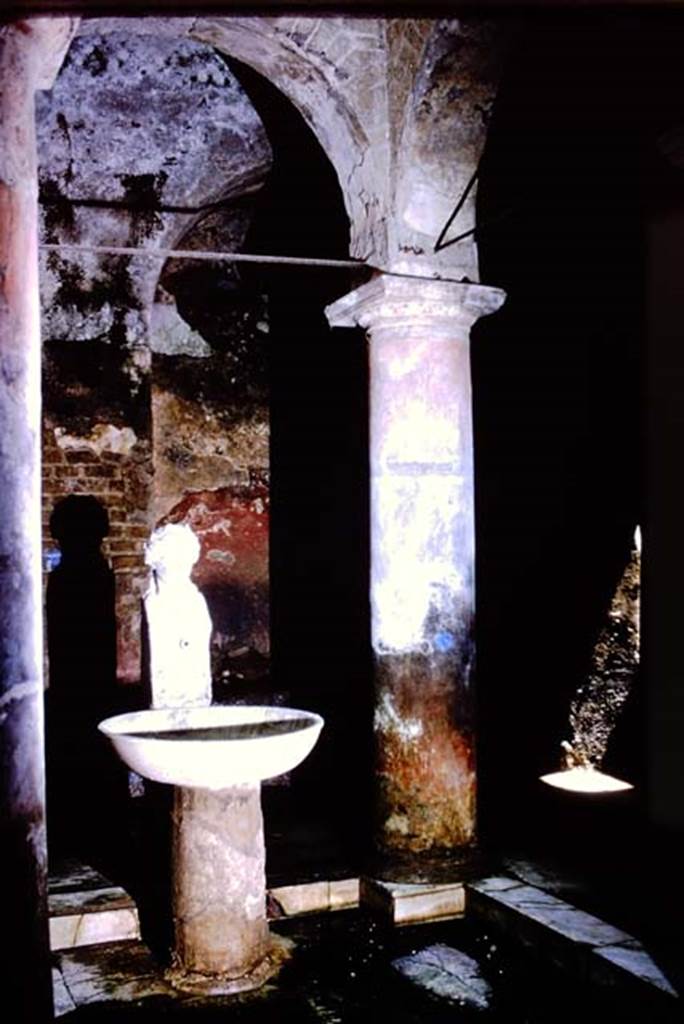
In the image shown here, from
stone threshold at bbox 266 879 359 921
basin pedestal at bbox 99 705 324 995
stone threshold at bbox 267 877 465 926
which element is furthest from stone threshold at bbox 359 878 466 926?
basin pedestal at bbox 99 705 324 995

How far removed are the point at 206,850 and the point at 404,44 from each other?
408 cm

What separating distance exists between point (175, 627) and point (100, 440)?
12.2ft

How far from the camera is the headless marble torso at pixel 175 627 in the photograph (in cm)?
437

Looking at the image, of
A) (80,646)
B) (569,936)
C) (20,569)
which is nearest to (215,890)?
(569,936)

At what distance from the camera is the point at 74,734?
759cm

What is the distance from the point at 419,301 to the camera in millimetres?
5035

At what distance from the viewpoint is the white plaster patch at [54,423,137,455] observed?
753cm

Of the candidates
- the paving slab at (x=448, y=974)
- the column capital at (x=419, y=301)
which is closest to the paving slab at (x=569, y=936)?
the paving slab at (x=448, y=974)

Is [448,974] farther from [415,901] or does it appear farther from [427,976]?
[415,901]

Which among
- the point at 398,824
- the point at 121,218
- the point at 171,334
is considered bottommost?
the point at 398,824

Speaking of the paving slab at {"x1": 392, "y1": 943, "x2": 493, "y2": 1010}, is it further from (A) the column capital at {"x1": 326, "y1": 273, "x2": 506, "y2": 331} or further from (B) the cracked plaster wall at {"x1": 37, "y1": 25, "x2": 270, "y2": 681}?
(B) the cracked plaster wall at {"x1": 37, "y1": 25, "x2": 270, "y2": 681}

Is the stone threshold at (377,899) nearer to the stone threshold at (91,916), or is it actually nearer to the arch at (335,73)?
the stone threshold at (91,916)

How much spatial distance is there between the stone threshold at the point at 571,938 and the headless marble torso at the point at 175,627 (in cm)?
172

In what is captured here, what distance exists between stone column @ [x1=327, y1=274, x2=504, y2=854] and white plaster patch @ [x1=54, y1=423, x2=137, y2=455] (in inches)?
129
